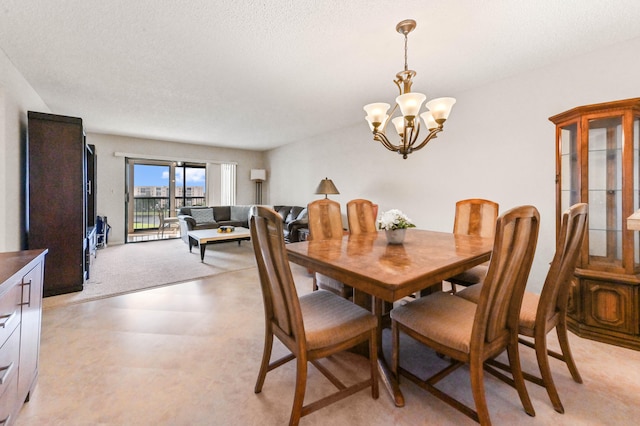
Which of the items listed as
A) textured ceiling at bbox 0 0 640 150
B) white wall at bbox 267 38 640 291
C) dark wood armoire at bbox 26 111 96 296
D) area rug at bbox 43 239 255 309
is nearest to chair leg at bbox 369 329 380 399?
textured ceiling at bbox 0 0 640 150

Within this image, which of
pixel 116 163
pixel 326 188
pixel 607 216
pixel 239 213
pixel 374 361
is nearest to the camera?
pixel 374 361

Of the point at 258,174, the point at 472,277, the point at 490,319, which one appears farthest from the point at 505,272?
the point at 258,174

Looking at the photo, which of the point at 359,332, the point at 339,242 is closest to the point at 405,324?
the point at 359,332

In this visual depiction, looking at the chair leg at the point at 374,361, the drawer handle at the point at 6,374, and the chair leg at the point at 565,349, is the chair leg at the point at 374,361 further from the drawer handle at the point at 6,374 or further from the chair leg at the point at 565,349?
the drawer handle at the point at 6,374

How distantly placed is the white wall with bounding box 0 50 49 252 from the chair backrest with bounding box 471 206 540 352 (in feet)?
12.2

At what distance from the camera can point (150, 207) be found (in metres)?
7.50

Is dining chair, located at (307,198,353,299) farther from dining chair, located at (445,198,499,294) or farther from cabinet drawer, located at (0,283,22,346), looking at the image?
cabinet drawer, located at (0,283,22,346)

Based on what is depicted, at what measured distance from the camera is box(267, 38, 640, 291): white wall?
2430 millimetres

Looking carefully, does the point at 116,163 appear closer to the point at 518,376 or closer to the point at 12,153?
the point at 12,153

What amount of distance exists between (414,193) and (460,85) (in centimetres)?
145

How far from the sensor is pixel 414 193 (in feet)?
12.9

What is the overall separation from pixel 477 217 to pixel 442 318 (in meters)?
1.53

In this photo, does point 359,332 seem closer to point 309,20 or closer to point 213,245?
point 309,20

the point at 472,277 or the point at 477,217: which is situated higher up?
the point at 477,217
